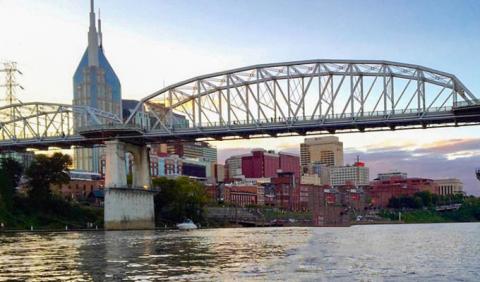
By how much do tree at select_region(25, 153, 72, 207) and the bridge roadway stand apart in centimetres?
575

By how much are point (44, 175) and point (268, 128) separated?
48.1 meters

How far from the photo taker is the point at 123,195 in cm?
13750

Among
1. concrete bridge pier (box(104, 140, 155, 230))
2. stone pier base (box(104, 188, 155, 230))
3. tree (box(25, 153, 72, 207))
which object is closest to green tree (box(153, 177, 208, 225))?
concrete bridge pier (box(104, 140, 155, 230))

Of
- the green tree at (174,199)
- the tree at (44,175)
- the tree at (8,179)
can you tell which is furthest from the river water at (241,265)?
the green tree at (174,199)

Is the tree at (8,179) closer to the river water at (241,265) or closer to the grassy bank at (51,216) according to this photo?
the grassy bank at (51,216)

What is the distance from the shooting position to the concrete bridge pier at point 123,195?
135500 mm

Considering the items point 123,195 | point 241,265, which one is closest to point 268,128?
point 123,195

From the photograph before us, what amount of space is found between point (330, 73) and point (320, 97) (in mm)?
6482

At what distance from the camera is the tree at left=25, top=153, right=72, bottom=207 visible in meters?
147

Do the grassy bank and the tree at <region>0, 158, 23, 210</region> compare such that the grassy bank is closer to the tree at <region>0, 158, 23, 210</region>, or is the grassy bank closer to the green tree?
the tree at <region>0, 158, 23, 210</region>

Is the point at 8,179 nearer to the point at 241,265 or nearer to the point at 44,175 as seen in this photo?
the point at 44,175

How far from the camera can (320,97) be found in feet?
442

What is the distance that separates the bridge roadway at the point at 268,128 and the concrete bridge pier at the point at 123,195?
145 inches

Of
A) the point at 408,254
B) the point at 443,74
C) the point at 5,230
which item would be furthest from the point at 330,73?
the point at 408,254
